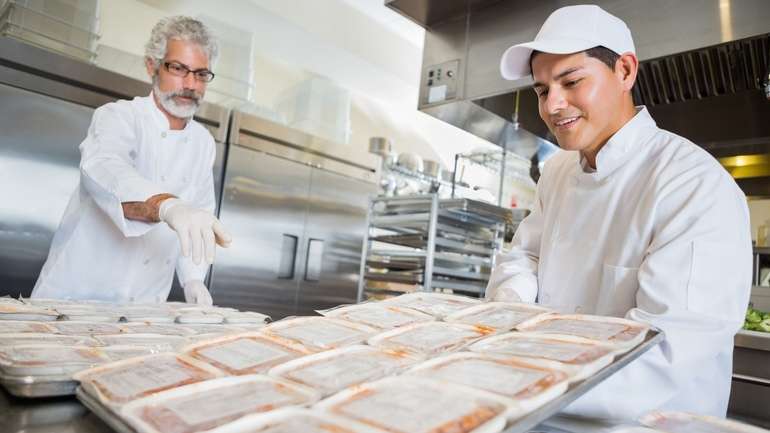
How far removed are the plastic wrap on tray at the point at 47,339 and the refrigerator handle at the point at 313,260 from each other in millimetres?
3160

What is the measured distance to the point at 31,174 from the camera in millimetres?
2850

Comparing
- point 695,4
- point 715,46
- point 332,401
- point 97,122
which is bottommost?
point 332,401

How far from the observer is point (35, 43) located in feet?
9.57

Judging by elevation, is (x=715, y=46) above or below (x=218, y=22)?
below

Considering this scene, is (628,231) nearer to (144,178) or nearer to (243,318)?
(243,318)

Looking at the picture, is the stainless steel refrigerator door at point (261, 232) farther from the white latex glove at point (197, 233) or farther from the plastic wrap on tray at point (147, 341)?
the plastic wrap on tray at point (147, 341)

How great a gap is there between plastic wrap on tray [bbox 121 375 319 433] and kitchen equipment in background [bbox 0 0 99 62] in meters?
3.12

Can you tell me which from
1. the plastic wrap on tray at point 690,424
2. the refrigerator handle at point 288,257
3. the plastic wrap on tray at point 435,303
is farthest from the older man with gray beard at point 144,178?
the refrigerator handle at point 288,257

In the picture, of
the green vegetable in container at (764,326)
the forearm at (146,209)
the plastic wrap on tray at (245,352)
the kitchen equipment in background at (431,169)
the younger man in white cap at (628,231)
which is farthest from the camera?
the kitchen equipment in background at (431,169)

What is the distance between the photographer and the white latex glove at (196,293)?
1.94 meters

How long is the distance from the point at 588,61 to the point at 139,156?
173cm

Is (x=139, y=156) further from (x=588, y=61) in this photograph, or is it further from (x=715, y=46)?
(x=715, y=46)

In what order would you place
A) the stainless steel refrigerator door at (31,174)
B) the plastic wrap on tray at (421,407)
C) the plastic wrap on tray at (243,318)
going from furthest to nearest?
the stainless steel refrigerator door at (31,174) < the plastic wrap on tray at (243,318) < the plastic wrap on tray at (421,407)

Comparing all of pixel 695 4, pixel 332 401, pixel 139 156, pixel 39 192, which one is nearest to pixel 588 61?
pixel 695 4
